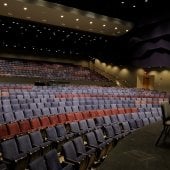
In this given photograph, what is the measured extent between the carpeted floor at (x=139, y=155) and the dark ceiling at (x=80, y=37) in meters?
10.1

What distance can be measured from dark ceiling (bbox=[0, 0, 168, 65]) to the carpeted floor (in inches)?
396

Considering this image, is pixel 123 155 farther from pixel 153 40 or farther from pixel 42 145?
pixel 153 40

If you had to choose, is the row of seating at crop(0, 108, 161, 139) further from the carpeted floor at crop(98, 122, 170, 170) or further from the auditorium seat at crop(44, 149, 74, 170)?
the carpeted floor at crop(98, 122, 170, 170)

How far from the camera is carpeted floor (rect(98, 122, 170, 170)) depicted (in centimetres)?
247

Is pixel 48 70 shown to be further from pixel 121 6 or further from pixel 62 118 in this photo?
pixel 62 118

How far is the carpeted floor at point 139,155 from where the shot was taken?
247 centimetres

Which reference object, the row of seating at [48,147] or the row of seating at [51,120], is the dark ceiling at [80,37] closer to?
the row of seating at [51,120]

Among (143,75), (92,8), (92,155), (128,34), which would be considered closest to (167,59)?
(143,75)

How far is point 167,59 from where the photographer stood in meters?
14.2

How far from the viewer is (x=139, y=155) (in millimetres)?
2838

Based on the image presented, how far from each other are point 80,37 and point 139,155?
16552 millimetres

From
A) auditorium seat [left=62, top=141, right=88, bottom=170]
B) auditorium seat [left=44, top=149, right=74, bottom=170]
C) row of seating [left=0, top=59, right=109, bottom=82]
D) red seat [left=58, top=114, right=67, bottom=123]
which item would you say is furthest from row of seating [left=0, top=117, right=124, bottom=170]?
row of seating [left=0, top=59, right=109, bottom=82]

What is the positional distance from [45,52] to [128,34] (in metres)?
6.34

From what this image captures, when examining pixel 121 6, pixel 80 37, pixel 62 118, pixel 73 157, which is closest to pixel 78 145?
pixel 73 157
